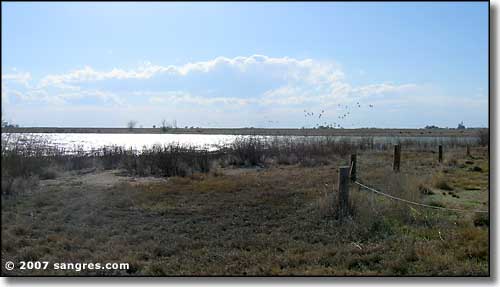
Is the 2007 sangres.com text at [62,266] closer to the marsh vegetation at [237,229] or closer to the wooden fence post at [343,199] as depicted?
the marsh vegetation at [237,229]

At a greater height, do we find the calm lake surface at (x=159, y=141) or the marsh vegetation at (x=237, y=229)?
the calm lake surface at (x=159, y=141)

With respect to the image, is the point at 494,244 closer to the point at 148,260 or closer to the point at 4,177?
the point at 148,260

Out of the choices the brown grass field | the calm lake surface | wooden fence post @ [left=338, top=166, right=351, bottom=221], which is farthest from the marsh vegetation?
the calm lake surface

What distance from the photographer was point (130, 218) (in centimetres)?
730

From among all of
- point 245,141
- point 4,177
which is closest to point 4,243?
point 4,177

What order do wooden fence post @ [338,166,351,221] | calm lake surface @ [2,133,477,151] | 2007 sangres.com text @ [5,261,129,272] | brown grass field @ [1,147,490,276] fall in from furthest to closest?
calm lake surface @ [2,133,477,151]
wooden fence post @ [338,166,351,221]
brown grass field @ [1,147,490,276]
2007 sangres.com text @ [5,261,129,272]

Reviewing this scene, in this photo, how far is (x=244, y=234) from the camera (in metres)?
6.37

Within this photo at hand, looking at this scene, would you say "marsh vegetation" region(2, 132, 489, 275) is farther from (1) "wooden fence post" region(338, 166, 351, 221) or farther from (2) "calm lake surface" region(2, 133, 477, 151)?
(2) "calm lake surface" region(2, 133, 477, 151)

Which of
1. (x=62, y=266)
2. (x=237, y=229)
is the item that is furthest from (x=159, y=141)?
(x=62, y=266)

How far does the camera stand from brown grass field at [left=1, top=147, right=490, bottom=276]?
4.77 meters

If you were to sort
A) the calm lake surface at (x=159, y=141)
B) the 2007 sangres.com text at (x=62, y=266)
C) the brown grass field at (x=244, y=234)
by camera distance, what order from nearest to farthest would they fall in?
the 2007 sangres.com text at (x=62, y=266), the brown grass field at (x=244, y=234), the calm lake surface at (x=159, y=141)

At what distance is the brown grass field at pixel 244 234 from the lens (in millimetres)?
4766

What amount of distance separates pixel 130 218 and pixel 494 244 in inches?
209

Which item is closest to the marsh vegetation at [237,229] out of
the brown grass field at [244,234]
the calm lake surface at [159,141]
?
the brown grass field at [244,234]
